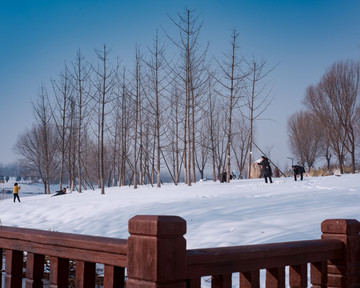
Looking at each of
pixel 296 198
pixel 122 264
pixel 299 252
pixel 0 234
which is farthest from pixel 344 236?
pixel 296 198

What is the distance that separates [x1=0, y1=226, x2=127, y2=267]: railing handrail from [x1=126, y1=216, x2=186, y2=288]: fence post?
11 cm

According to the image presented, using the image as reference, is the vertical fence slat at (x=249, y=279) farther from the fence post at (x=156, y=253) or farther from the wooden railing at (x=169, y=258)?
the fence post at (x=156, y=253)

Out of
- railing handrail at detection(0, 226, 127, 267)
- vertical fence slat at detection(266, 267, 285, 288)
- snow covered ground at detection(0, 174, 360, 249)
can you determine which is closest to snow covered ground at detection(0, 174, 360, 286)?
snow covered ground at detection(0, 174, 360, 249)

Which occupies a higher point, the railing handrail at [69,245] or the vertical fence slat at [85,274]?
the railing handrail at [69,245]

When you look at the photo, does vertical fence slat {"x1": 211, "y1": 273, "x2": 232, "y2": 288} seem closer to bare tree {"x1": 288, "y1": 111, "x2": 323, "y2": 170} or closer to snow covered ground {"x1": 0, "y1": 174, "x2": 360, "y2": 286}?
snow covered ground {"x1": 0, "y1": 174, "x2": 360, "y2": 286}

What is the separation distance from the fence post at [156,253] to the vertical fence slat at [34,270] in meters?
0.68

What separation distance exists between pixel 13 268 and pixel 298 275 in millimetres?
1322

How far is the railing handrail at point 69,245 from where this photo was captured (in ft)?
4.90

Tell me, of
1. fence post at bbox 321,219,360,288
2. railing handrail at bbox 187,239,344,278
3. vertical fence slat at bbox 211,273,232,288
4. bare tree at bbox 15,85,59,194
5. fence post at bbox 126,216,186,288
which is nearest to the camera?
fence post at bbox 126,216,186,288

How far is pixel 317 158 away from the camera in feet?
155

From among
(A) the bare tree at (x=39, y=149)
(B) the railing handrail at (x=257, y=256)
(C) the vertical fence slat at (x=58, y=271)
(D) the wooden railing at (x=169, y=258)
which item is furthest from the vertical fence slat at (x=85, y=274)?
(A) the bare tree at (x=39, y=149)

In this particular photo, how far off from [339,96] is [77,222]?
24180mm

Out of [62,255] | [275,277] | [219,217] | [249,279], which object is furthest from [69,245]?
[219,217]

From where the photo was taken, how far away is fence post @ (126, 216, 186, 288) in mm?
1290
